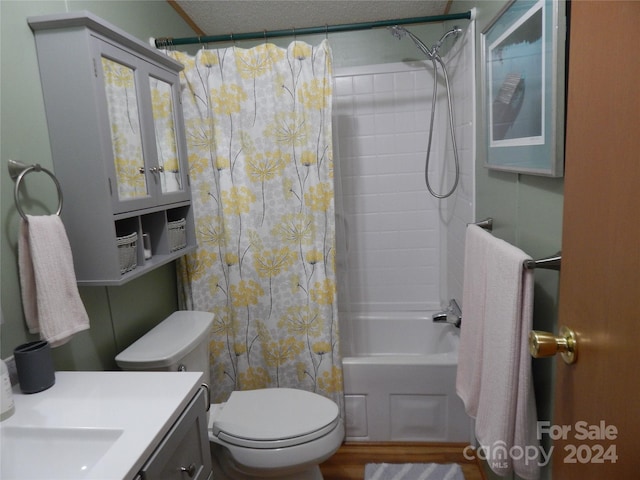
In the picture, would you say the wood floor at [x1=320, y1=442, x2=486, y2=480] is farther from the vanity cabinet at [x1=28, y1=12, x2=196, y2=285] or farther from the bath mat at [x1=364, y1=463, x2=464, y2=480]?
the vanity cabinet at [x1=28, y1=12, x2=196, y2=285]

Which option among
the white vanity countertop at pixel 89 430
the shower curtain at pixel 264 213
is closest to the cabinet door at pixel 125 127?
the shower curtain at pixel 264 213

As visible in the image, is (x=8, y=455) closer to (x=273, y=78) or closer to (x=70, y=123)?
(x=70, y=123)

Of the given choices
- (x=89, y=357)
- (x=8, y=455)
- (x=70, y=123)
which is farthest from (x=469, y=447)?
(x=70, y=123)

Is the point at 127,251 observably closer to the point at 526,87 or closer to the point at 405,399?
the point at 526,87

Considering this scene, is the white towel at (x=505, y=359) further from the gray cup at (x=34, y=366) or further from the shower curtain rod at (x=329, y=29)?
the gray cup at (x=34, y=366)

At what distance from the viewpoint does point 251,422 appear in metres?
1.58

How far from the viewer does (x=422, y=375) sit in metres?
2.02

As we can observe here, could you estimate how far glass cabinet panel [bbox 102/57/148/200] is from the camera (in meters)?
1.32

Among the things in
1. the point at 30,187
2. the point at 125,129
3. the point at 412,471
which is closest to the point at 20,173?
the point at 30,187

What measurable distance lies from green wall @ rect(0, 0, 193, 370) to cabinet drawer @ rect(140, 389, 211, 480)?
496mm

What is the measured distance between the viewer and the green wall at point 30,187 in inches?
43.3

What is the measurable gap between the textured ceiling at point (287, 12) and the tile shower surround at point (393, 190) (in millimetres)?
280

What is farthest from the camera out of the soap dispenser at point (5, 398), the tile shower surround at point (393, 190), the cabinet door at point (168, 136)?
the tile shower surround at point (393, 190)

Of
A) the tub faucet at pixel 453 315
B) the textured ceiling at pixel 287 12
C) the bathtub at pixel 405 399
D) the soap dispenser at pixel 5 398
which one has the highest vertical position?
the textured ceiling at pixel 287 12
